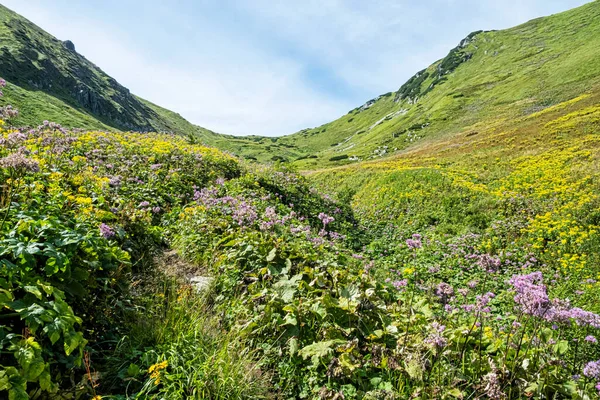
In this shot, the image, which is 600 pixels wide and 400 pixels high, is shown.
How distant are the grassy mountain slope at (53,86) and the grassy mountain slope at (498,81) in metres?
59.2

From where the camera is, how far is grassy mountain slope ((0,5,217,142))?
72125 millimetres

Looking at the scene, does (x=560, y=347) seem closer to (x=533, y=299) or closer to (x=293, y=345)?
(x=533, y=299)

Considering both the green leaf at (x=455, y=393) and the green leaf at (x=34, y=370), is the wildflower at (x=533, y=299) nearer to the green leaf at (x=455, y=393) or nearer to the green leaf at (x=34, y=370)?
the green leaf at (x=455, y=393)

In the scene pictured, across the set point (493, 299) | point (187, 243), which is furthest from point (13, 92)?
point (493, 299)

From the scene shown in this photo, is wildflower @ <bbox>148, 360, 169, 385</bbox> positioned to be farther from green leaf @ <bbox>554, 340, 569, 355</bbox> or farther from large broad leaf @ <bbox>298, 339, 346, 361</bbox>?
green leaf @ <bbox>554, 340, 569, 355</bbox>

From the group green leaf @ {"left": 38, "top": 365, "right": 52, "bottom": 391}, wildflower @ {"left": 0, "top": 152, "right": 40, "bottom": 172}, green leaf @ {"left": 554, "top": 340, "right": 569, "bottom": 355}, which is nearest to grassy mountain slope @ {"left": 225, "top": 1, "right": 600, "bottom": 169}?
green leaf @ {"left": 554, "top": 340, "right": 569, "bottom": 355}

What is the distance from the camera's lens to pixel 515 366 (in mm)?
3611

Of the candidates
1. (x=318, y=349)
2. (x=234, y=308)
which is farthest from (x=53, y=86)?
(x=318, y=349)

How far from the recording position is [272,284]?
5.78 metres

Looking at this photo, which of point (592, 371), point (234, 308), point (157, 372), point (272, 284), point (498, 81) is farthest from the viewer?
point (498, 81)

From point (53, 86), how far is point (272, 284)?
13992cm

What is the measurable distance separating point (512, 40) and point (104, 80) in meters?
206

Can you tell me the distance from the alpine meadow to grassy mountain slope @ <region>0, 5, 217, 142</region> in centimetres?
6853

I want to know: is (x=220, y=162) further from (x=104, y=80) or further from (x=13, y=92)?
(x=104, y=80)
